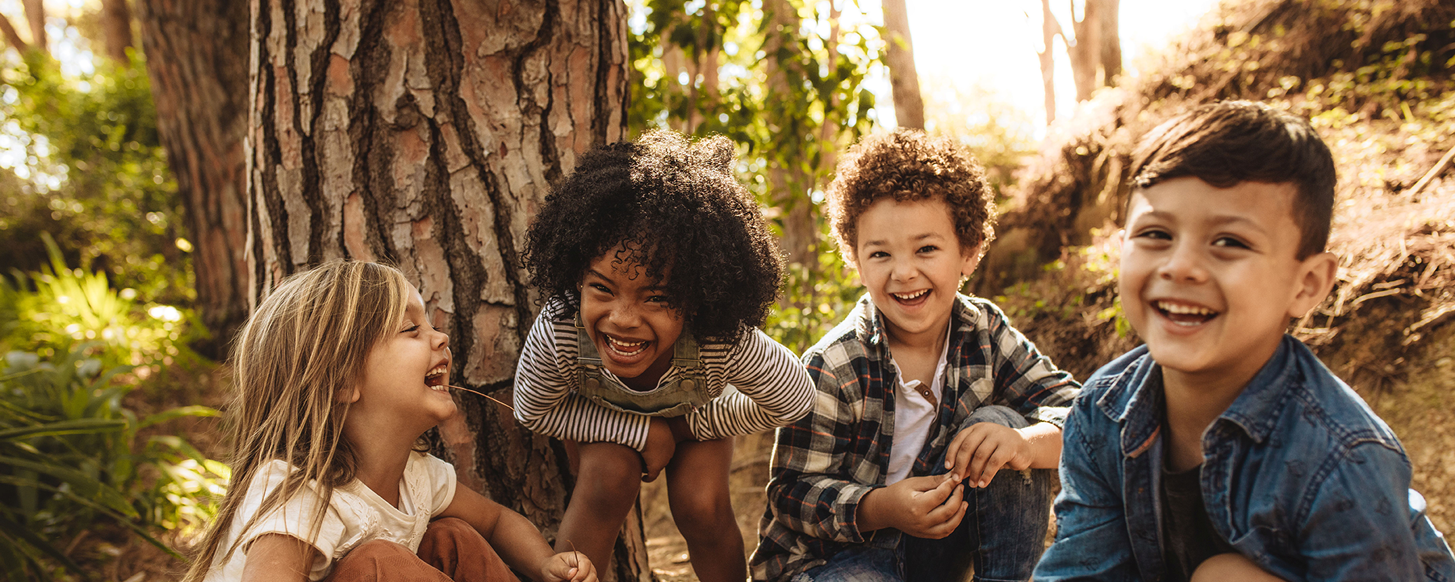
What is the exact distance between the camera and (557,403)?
6.70 feet

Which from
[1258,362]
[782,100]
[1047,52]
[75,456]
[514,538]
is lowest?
[514,538]

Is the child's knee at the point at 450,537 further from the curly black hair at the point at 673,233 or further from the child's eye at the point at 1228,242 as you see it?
the child's eye at the point at 1228,242

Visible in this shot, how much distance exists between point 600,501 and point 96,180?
8.47 metres

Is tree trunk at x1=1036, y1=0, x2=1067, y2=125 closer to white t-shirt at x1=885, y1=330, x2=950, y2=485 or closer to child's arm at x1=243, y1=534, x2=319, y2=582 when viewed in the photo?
white t-shirt at x1=885, y1=330, x2=950, y2=485

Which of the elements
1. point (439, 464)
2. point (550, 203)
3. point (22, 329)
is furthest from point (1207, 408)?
point (22, 329)

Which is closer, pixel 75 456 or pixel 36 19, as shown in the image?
pixel 75 456

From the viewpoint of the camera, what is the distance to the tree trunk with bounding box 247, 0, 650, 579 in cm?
212

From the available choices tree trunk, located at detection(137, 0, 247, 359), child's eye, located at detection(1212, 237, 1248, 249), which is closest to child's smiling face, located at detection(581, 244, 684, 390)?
child's eye, located at detection(1212, 237, 1248, 249)

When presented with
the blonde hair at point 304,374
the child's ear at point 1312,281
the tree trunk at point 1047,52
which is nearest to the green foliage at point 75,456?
the blonde hair at point 304,374

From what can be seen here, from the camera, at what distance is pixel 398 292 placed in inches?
73.2

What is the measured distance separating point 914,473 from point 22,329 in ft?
21.0

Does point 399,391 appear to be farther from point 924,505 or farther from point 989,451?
point 989,451

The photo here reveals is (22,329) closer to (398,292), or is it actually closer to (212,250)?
(212,250)

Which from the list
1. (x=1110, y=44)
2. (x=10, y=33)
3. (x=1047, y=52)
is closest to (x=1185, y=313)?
(x=1110, y=44)
